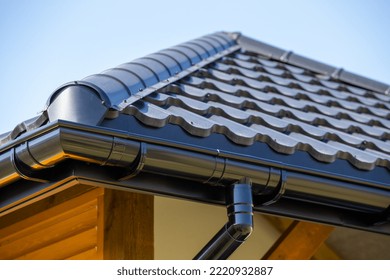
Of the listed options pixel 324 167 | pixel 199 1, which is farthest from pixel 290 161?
pixel 199 1

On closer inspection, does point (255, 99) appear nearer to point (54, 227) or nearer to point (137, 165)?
point (54, 227)

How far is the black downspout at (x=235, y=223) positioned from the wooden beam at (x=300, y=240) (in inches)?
40.5

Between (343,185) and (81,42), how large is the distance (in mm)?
6638

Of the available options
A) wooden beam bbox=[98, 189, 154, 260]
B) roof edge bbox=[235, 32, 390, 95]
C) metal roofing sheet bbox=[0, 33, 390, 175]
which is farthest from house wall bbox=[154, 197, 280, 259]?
roof edge bbox=[235, 32, 390, 95]

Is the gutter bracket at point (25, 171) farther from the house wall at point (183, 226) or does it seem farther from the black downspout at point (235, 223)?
the house wall at point (183, 226)

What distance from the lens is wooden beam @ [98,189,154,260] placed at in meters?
3.17

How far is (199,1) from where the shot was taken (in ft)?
36.0

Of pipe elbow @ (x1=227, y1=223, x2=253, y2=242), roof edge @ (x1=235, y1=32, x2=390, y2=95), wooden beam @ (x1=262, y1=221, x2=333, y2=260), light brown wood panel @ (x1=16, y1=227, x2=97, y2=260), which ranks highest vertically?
roof edge @ (x1=235, y1=32, x2=390, y2=95)

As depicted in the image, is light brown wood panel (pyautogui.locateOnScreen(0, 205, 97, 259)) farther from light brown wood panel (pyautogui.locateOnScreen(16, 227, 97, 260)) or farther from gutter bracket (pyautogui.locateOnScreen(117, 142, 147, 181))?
gutter bracket (pyautogui.locateOnScreen(117, 142, 147, 181))

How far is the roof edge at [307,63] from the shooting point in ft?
20.4

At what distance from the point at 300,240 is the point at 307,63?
2.51m

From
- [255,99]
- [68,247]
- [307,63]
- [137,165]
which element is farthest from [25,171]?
[307,63]

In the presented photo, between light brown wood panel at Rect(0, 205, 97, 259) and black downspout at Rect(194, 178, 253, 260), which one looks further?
light brown wood panel at Rect(0, 205, 97, 259)

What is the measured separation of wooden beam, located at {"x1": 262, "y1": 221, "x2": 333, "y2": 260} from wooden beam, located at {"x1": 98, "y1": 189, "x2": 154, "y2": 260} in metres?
1.01
